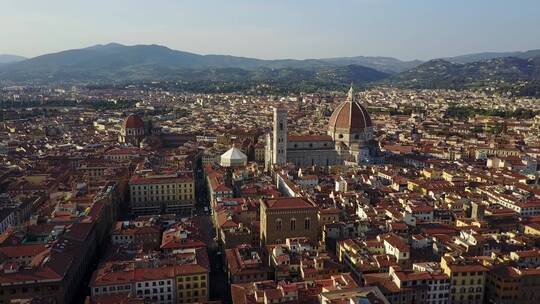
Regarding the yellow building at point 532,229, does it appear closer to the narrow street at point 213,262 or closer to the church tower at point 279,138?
the narrow street at point 213,262

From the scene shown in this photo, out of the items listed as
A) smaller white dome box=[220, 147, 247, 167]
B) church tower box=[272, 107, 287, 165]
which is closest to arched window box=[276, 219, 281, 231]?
church tower box=[272, 107, 287, 165]

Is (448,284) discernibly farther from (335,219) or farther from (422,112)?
(422,112)

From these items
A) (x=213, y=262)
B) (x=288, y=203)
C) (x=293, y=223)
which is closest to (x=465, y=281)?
(x=293, y=223)

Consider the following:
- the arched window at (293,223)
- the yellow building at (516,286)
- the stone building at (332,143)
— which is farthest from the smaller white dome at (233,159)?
the yellow building at (516,286)

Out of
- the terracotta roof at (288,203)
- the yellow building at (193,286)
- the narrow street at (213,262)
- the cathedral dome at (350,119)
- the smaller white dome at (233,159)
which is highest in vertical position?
the cathedral dome at (350,119)

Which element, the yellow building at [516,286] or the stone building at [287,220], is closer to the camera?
the yellow building at [516,286]

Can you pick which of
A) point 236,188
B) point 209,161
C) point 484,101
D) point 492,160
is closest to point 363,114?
point 492,160

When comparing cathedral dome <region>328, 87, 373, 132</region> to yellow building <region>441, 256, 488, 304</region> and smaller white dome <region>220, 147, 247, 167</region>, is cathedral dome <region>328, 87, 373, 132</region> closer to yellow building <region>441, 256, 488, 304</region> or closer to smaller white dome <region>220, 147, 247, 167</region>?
smaller white dome <region>220, 147, 247, 167</region>
